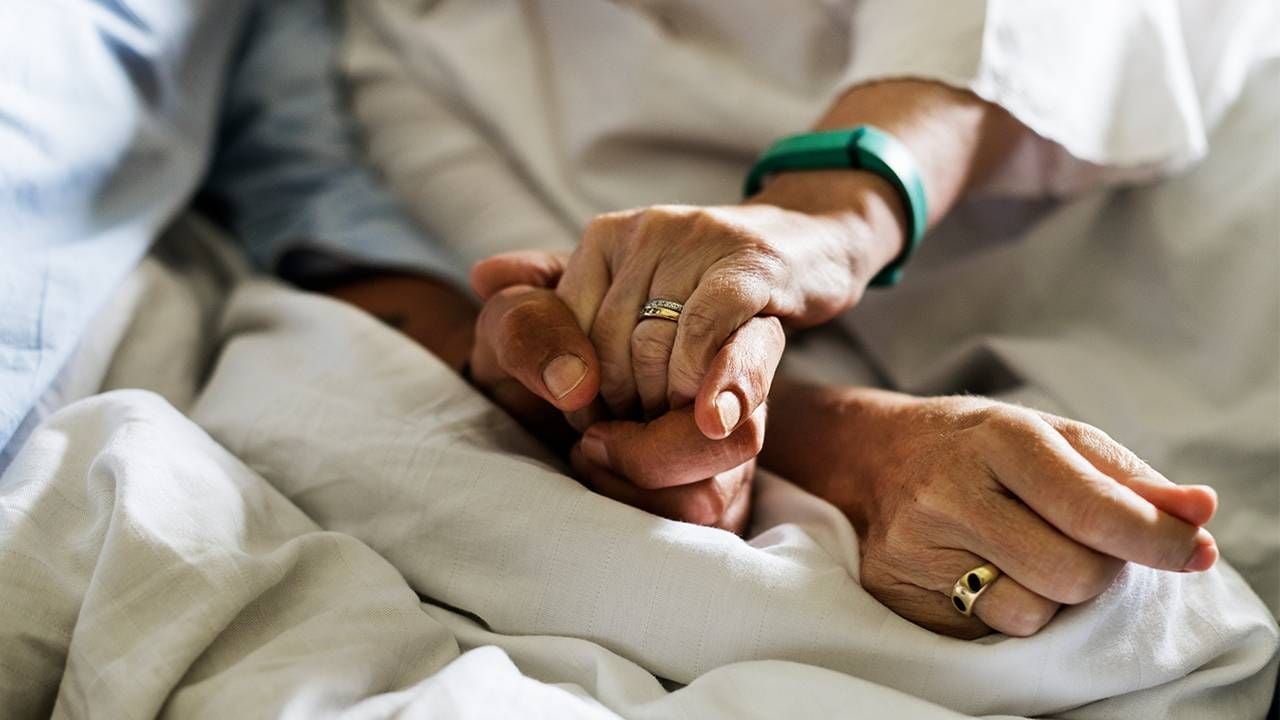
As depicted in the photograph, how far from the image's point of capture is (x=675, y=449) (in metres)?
0.50

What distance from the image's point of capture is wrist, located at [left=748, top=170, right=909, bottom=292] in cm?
61

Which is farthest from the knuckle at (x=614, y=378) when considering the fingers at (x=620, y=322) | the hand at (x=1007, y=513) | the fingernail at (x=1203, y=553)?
the fingernail at (x=1203, y=553)

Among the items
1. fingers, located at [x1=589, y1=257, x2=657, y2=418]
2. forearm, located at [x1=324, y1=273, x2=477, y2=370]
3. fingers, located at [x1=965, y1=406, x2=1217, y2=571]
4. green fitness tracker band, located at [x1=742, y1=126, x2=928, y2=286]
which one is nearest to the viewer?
fingers, located at [x1=965, y1=406, x2=1217, y2=571]

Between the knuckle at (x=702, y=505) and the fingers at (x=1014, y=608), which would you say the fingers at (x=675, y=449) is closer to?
the knuckle at (x=702, y=505)

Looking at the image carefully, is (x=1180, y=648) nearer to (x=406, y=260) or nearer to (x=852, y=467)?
(x=852, y=467)

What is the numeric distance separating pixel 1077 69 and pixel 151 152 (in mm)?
632

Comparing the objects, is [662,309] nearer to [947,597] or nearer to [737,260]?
[737,260]

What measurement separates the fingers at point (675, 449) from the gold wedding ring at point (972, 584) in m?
0.11

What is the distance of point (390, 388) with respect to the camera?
600 millimetres

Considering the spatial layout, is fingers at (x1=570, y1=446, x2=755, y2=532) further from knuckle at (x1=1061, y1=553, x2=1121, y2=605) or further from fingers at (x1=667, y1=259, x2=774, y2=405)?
knuckle at (x1=1061, y1=553, x2=1121, y2=605)

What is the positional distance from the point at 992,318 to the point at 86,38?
0.64 m

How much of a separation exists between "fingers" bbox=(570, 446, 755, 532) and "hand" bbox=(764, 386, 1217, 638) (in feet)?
0.23

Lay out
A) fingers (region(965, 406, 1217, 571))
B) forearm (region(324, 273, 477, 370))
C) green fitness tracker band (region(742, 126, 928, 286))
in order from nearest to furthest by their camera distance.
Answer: fingers (region(965, 406, 1217, 571))
green fitness tracker band (region(742, 126, 928, 286))
forearm (region(324, 273, 477, 370))

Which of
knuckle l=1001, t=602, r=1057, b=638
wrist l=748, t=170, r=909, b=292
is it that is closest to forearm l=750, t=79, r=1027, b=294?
wrist l=748, t=170, r=909, b=292
